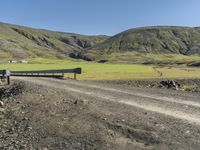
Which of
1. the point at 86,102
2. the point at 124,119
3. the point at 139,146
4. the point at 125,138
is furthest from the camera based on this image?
the point at 86,102

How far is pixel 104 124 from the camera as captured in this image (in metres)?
13.6

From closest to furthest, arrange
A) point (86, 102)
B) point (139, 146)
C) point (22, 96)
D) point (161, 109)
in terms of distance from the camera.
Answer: point (139, 146) → point (161, 109) → point (86, 102) → point (22, 96)

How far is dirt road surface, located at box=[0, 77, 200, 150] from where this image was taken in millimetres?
11234

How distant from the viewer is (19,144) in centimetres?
1171

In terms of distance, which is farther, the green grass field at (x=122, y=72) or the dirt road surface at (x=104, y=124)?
the green grass field at (x=122, y=72)

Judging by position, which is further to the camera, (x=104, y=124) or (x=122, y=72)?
(x=122, y=72)

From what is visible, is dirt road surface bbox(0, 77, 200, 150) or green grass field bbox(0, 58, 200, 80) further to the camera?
green grass field bbox(0, 58, 200, 80)

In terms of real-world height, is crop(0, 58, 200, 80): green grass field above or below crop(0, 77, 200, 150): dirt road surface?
below

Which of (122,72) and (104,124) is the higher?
A: (104,124)

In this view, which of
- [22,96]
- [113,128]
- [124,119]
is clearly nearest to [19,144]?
[113,128]

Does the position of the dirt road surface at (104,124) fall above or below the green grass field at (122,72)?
above

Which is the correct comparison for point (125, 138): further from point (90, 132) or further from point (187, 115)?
point (187, 115)

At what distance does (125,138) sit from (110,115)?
3491mm

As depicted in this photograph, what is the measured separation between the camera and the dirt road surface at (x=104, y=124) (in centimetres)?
1123
